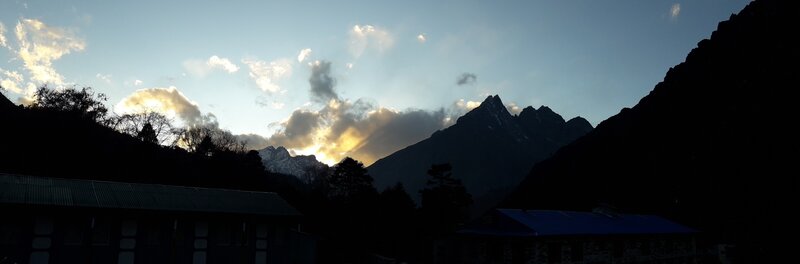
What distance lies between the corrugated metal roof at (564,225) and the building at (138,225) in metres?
12.9

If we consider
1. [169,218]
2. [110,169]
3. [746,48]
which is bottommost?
[169,218]

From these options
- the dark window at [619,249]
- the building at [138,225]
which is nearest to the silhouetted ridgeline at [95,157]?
the building at [138,225]

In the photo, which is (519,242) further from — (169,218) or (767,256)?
(767,256)

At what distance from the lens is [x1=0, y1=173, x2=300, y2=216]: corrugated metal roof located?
84.5ft

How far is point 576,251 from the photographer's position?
35.0m

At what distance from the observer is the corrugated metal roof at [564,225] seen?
111 ft

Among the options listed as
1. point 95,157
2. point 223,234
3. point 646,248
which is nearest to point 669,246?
point 646,248

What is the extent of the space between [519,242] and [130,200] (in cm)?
2353

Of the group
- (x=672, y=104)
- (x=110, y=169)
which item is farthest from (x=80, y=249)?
(x=672, y=104)

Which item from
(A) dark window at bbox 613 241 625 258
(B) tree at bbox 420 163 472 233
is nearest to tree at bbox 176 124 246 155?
(B) tree at bbox 420 163 472 233

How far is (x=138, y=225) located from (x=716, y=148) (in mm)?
86814

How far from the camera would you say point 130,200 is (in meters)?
28.1

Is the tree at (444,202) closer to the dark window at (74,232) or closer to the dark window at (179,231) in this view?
the dark window at (179,231)

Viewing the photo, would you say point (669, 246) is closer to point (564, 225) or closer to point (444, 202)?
point (564, 225)
